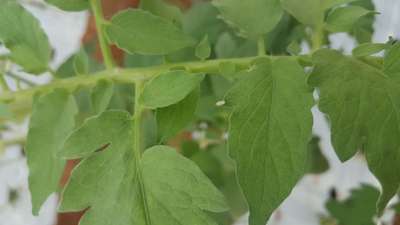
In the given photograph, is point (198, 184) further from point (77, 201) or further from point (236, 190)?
point (236, 190)

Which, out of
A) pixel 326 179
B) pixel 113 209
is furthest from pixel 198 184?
pixel 326 179

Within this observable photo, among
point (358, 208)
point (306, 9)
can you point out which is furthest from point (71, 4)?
point (358, 208)

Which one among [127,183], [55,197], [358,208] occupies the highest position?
[127,183]

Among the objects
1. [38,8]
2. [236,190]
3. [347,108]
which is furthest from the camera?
[38,8]

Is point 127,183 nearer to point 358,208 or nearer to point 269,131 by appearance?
point 269,131

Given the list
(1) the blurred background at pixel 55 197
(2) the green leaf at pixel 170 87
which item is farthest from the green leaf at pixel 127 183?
(1) the blurred background at pixel 55 197

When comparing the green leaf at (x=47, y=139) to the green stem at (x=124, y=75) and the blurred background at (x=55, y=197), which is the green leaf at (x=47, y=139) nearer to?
the green stem at (x=124, y=75)
